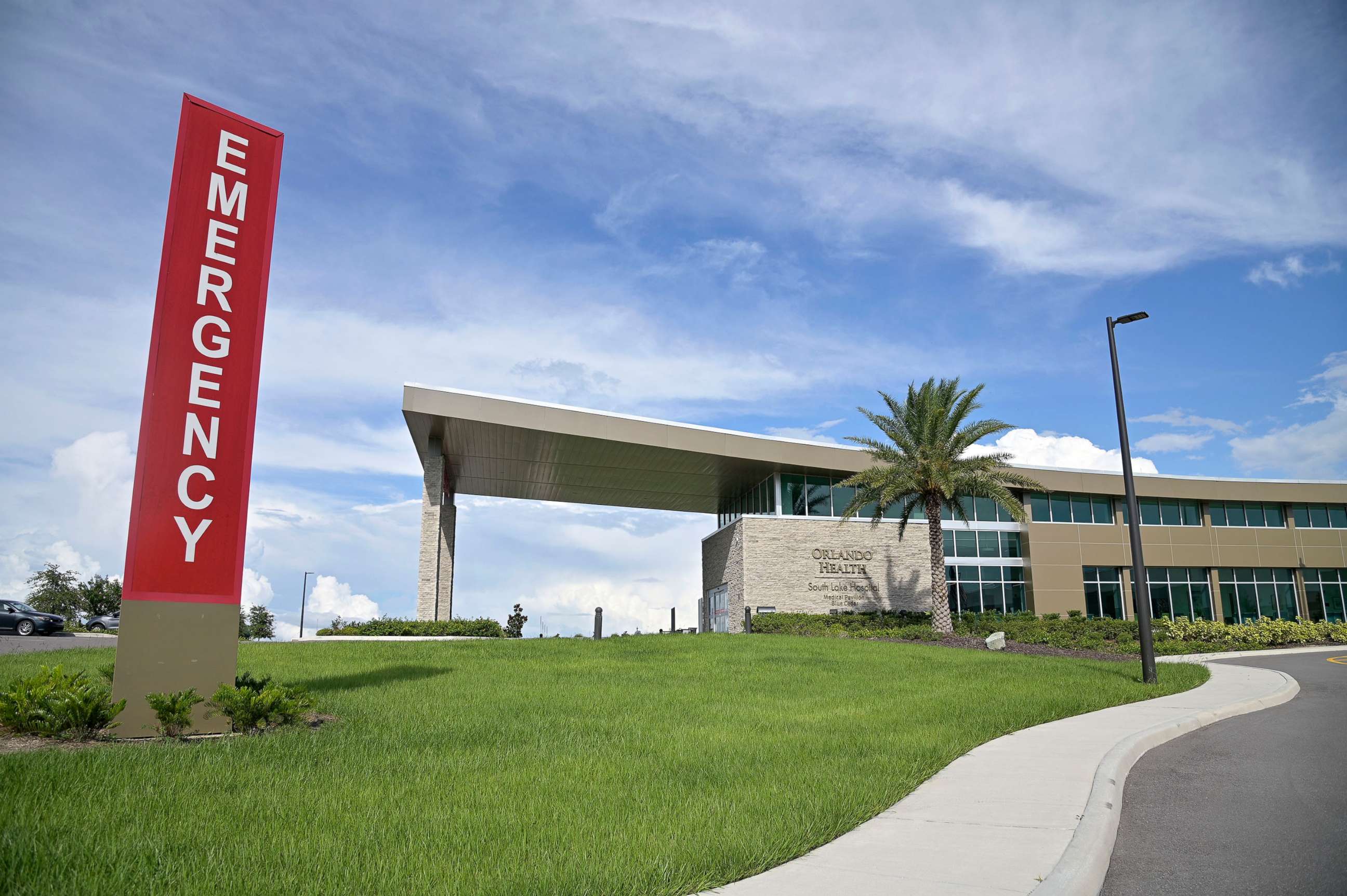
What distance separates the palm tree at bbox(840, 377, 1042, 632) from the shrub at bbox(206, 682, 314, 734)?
82.6 feet

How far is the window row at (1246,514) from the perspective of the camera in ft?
156

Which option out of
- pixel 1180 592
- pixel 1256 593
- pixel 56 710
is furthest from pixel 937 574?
pixel 56 710

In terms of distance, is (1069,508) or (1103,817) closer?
(1103,817)

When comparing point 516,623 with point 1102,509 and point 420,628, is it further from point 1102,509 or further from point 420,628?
point 1102,509

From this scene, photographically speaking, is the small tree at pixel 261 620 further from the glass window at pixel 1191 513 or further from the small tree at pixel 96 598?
the glass window at pixel 1191 513

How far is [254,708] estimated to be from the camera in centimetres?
955

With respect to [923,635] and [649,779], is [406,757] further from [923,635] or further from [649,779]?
[923,635]

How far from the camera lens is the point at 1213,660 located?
79.6 ft

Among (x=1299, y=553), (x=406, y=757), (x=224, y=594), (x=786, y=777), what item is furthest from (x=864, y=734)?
(x=1299, y=553)

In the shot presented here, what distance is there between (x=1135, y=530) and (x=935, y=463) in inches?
595

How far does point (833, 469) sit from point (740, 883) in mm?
35146

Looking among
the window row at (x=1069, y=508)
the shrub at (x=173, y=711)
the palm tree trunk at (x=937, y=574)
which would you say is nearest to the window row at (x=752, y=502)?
the palm tree trunk at (x=937, y=574)

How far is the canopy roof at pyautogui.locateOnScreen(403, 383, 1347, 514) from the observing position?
32469mm

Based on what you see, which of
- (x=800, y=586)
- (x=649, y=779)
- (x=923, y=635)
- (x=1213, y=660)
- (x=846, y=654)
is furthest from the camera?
(x=800, y=586)
